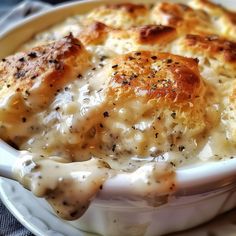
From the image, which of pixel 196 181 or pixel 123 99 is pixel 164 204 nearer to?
pixel 196 181

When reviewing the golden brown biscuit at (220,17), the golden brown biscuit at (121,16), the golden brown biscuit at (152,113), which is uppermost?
the golden brown biscuit at (152,113)

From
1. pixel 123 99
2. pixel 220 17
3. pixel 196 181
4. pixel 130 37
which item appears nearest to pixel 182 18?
pixel 220 17

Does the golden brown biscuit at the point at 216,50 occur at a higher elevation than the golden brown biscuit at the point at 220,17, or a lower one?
higher

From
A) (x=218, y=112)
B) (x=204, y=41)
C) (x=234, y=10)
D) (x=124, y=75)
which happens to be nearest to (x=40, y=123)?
(x=124, y=75)

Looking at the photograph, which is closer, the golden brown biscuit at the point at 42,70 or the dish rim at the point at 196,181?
the dish rim at the point at 196,181

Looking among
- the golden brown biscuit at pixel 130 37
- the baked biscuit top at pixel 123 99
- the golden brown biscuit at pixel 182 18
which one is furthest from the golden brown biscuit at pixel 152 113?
the golden brown biscuit at pixel 182 18

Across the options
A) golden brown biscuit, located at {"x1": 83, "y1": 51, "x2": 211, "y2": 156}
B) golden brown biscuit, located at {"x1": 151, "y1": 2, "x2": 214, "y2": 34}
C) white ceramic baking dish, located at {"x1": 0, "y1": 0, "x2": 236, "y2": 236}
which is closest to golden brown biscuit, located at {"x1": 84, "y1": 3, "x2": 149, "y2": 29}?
golden brown biscuit, located at {"x1": 151, "y1": 2, "x2": 214, "y2": 34}

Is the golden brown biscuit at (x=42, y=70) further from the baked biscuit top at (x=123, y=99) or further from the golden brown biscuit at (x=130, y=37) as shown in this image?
the golden brown biscuit at (x=130, y=37)

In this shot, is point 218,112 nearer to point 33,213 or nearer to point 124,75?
point 124,75
